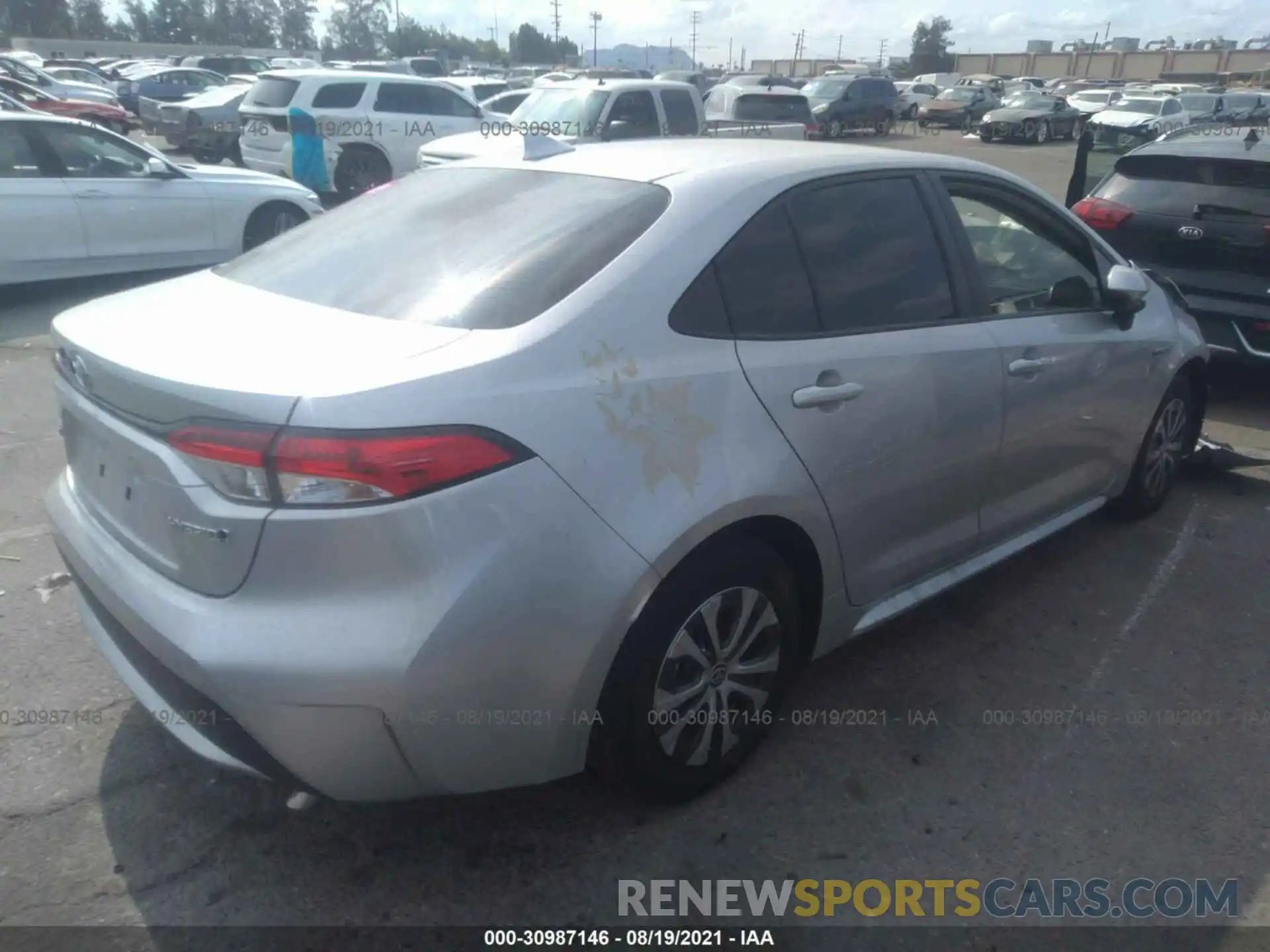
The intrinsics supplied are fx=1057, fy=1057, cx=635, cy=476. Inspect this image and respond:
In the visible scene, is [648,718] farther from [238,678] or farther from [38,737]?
[38,737]

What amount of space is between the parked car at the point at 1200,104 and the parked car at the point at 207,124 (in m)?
24.9

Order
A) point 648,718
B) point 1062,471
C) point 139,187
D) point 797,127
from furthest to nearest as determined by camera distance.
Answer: point 797,127, point 139,187, point 1062,471, point 648,718

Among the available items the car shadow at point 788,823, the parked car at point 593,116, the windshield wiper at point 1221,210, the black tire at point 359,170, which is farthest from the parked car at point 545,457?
the black tire at point 359,170

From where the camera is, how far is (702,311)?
270 cm

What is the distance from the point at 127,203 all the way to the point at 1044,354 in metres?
7.63

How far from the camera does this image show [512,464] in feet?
7.35

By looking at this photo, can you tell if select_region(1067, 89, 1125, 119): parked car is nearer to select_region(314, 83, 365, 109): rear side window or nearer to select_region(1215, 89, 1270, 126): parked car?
select_region(1215, 89, 1270, 126): parked car

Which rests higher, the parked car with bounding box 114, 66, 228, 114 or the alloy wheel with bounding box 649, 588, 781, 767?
the alloy wheel with bounding box 649, 588, 781, 767

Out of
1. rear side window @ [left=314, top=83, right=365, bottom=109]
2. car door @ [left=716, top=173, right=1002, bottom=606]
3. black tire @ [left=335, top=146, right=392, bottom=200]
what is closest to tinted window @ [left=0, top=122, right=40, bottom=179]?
black tire @ [left=335, top=146, right=392, bottom=200]

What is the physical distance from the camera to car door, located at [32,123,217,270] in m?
8.36

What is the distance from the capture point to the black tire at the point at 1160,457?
4.72 m

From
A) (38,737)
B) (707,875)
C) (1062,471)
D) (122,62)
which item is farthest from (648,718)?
(122,62)

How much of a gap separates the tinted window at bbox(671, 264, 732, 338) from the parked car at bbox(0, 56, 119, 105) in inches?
1029

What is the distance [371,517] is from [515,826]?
1.11m
